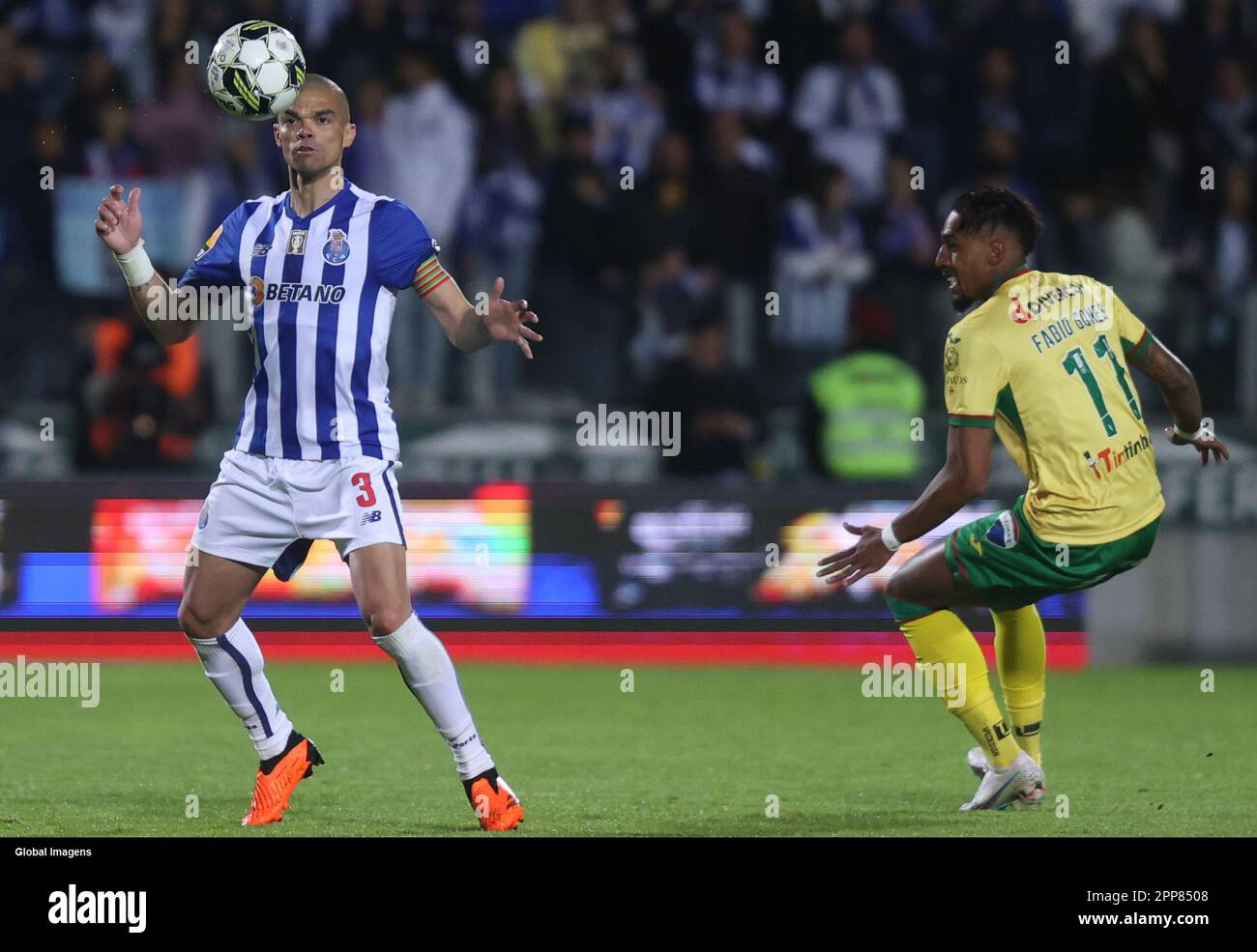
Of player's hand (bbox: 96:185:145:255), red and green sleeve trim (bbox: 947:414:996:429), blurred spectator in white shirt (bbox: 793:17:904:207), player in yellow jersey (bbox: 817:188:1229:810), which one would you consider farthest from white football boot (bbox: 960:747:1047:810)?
blurred spectator in white shirt (bbox: 793:17:904:207)

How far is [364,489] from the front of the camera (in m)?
6.29

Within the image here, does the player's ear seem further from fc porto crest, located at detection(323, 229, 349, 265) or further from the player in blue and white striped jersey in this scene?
fc porto crest, located at detection(323, 229, 349, 265)

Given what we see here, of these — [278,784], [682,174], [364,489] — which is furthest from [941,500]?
[682,174]

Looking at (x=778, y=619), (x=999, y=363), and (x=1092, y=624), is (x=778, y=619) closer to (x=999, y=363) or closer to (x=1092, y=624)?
(x=1092, y=624)

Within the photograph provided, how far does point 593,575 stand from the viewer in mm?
11492

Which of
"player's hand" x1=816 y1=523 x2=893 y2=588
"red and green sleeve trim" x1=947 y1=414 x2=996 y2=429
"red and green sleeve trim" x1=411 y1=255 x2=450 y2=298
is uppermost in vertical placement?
"red and green sleeve trim" x1=411 y1=255 x2=450 y2=298

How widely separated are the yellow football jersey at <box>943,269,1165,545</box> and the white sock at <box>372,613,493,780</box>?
1.69m

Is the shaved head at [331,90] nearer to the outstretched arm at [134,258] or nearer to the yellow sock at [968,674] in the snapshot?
the outstretched arm at [134,258]

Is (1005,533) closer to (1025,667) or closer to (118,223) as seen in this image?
(1025,667)

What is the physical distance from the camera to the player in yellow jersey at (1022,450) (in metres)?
6.49

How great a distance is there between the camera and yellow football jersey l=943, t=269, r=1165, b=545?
6.49 m

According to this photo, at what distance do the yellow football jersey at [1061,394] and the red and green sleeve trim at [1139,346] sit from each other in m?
0.09

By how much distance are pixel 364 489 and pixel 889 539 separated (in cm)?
155

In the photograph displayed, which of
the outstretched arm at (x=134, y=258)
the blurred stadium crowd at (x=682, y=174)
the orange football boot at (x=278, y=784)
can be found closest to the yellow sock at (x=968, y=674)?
the orange football boot at (x=278, y=784)
